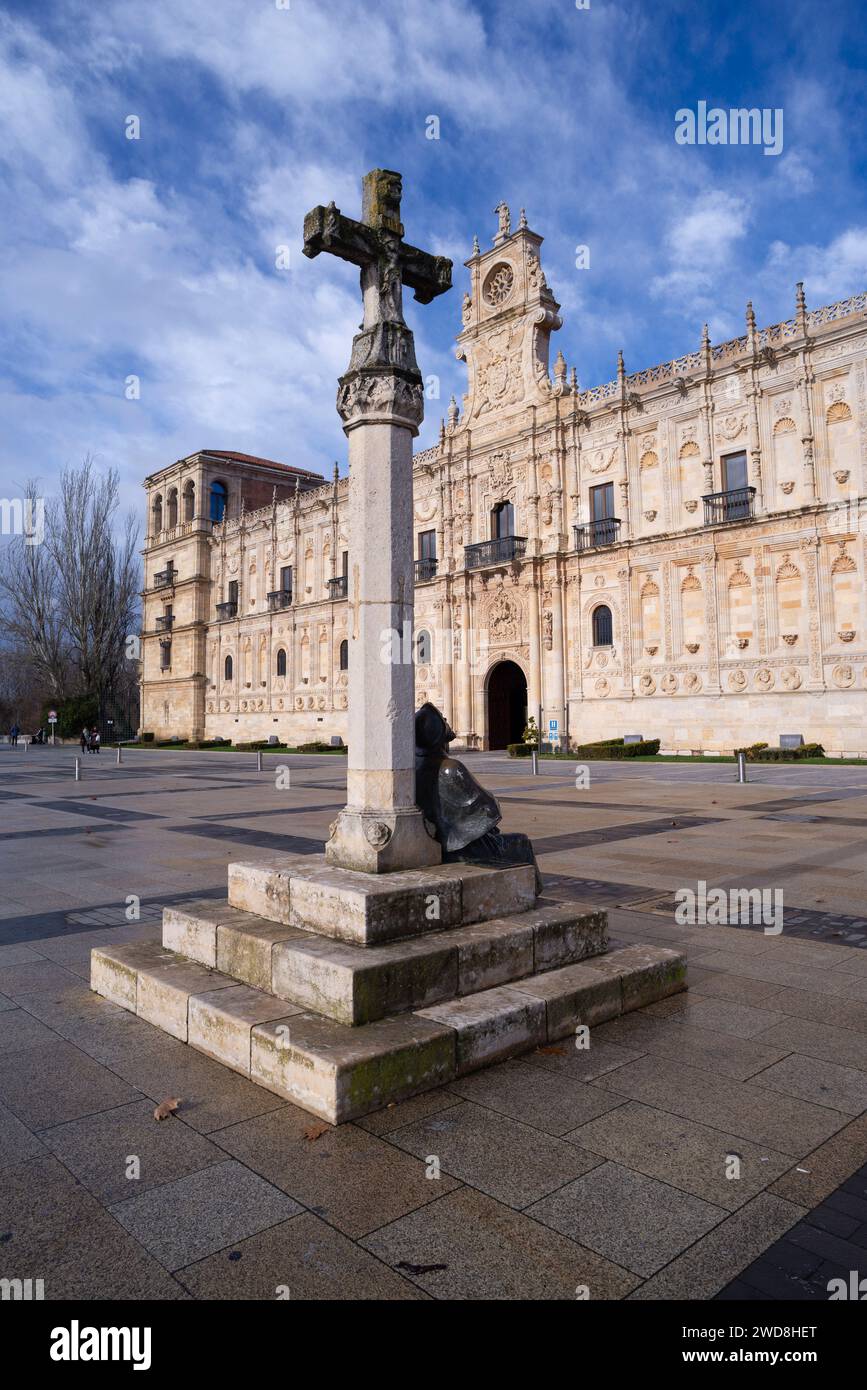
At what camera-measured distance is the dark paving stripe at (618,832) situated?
9.99m

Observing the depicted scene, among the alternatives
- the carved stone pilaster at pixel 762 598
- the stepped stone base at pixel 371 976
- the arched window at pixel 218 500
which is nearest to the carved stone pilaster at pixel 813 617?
the carved stone pilaster at pixel 762 598

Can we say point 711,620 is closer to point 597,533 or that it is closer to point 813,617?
point 813,617

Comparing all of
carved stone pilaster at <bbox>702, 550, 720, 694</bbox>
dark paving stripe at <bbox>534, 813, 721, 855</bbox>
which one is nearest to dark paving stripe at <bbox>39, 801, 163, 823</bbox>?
dark paving stripe at <bbox>534, 813, 721, 855</bbox>

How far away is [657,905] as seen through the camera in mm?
6758

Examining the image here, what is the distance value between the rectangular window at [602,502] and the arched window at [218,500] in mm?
31783

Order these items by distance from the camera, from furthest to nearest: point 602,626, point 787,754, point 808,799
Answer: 1. point 602,626
2. point 787,754
3. point 808,799

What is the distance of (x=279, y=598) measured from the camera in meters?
48.0

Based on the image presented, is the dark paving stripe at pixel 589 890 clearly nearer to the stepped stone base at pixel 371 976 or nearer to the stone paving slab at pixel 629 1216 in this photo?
the stepped stone base at pixel 371 976

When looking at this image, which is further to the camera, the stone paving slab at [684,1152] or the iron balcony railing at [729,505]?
the iron balcony railing at [729,505]

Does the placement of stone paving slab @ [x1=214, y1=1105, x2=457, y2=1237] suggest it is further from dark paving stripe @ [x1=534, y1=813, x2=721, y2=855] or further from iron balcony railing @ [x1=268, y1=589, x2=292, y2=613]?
iron balcony railing @ [x1=268, y1=589, x2=292, y2=613]

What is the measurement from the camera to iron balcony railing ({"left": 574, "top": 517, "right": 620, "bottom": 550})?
3066 cm

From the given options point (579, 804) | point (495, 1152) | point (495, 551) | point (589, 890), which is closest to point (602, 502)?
point (495, 551)

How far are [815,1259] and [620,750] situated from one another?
2505cm

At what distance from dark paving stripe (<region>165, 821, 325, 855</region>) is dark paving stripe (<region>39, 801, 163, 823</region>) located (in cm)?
200
